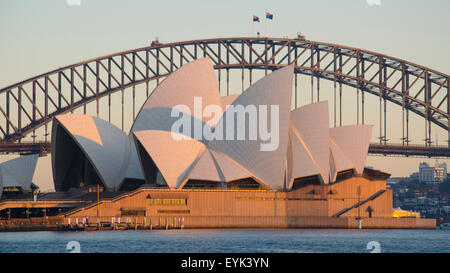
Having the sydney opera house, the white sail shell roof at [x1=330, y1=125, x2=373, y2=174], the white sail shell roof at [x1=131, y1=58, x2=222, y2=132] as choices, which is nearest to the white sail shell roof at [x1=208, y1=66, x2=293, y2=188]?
the sydney opera house

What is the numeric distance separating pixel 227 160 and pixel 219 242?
20.3m

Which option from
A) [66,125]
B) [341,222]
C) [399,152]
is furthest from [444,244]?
[399,152]

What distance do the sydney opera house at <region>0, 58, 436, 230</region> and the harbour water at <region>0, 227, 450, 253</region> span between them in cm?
667

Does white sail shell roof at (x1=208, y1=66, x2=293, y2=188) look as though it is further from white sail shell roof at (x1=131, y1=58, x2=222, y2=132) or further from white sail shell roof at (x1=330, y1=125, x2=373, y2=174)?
white sail shell roof at (x1=330, y1=125, x2=373, y2=174)

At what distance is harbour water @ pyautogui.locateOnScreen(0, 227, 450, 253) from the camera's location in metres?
A: 48.7

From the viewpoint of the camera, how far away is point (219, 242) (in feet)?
178

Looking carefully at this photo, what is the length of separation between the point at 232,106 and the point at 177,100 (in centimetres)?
552

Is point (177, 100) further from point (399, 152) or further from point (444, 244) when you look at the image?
point (399, 152)

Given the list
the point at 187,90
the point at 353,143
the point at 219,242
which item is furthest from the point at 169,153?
the point at 219,242

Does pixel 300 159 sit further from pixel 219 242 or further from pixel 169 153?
pixel 219 242

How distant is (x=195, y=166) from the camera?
7356 cm

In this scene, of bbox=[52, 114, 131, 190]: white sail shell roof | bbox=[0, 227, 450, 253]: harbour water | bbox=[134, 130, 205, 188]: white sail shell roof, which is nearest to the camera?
bbox=[0, 227, 450, 253]: harbour water

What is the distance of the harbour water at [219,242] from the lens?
160 feet

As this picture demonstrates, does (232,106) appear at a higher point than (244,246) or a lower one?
higher
